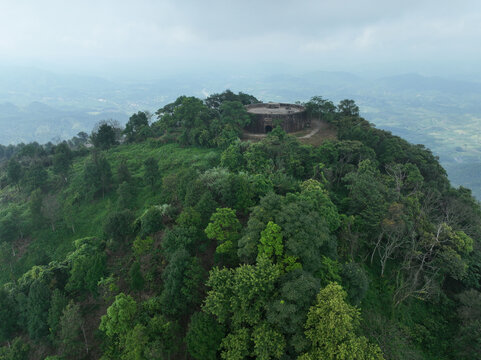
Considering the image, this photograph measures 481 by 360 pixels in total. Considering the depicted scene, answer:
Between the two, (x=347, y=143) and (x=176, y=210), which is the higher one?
(x=347, y=143)

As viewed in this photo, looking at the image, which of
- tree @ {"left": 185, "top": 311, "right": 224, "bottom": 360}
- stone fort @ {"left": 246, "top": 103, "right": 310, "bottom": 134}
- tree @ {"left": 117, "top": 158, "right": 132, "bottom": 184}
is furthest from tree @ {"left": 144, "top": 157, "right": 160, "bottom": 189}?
tree @ {"left": 185, "top": 311, "right": 224, "bottom": 360}

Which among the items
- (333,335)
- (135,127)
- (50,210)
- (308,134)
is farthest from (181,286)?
(135,127)

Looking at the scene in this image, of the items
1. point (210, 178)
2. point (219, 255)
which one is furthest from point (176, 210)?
point (219, 255)

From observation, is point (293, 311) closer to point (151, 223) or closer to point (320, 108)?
point (151, 223)

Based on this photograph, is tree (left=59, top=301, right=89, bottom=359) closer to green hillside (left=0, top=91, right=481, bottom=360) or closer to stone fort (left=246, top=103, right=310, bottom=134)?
green hillside (left=0, top=91, right=481, bottom=360)

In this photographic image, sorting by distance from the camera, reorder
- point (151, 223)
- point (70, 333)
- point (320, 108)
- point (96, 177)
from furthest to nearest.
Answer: point (320, 108) < point (96, 177) < point (151, 223) < point (70, 333)

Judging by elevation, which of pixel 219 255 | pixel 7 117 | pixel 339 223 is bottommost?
pixel 7 117

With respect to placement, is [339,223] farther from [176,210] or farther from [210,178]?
[176,210]
